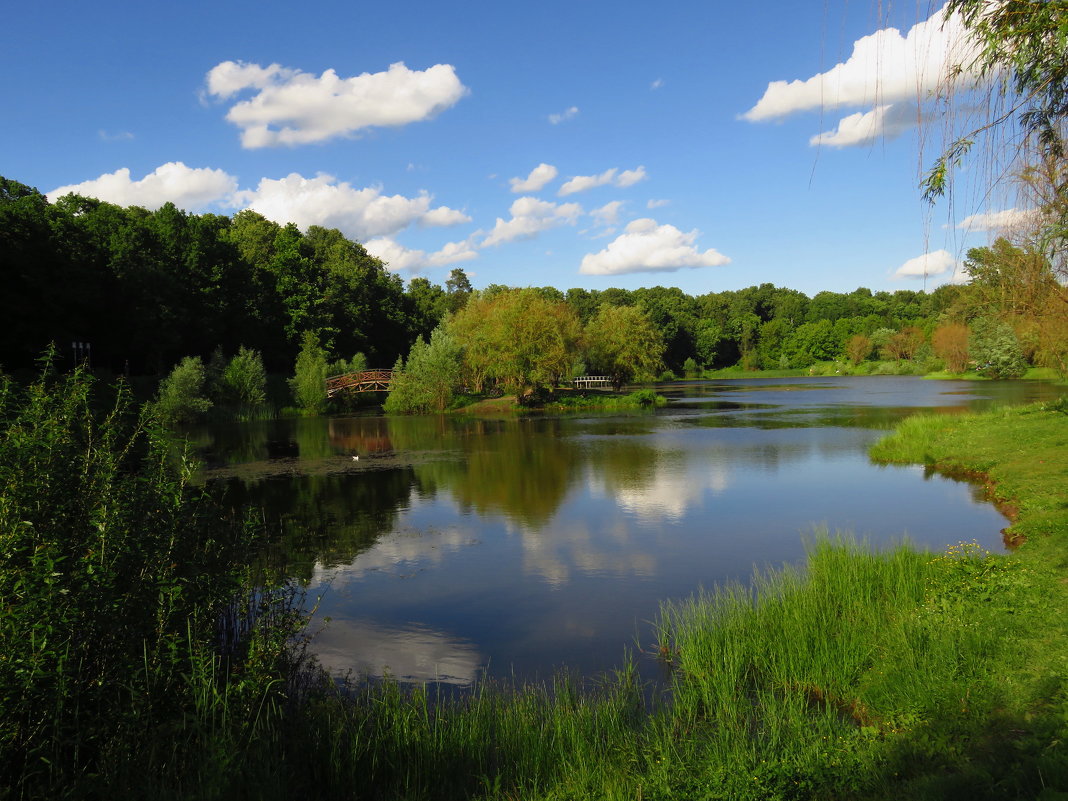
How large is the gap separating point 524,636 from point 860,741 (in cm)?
476

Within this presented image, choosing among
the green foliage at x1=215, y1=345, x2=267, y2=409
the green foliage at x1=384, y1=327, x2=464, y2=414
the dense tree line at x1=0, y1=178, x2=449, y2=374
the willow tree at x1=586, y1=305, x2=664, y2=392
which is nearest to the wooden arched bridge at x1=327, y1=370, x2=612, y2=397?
the green foliage at x1=384, y1=327, x2=464, y2=414

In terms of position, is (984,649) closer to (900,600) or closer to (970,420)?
(900,600)

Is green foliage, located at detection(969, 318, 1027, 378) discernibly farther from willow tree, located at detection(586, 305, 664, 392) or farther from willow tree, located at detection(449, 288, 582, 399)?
willow tree, located at detection(449, 288, 582, 399)

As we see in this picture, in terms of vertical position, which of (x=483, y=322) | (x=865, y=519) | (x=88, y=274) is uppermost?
(x=88, y=274)

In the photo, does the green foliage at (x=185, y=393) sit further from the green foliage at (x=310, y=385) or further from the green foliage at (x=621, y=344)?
the green foliage at (x=621, y=344)

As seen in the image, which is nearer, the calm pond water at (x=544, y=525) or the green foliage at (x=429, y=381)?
the calm pond water at (x=544, y=525)

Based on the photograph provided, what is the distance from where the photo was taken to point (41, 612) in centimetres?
481

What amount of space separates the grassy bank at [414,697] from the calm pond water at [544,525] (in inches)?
53.1

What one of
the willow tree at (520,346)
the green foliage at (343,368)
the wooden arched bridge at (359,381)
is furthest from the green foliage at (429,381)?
the green foliage at (343,368)

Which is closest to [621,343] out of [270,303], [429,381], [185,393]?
[429,381]

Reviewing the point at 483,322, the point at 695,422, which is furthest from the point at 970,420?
the point at 483,322

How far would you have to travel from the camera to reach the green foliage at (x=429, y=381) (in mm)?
51469

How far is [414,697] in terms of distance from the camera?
6.35 meters

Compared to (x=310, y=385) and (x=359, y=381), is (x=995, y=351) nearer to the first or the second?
(x=359, y=381)
